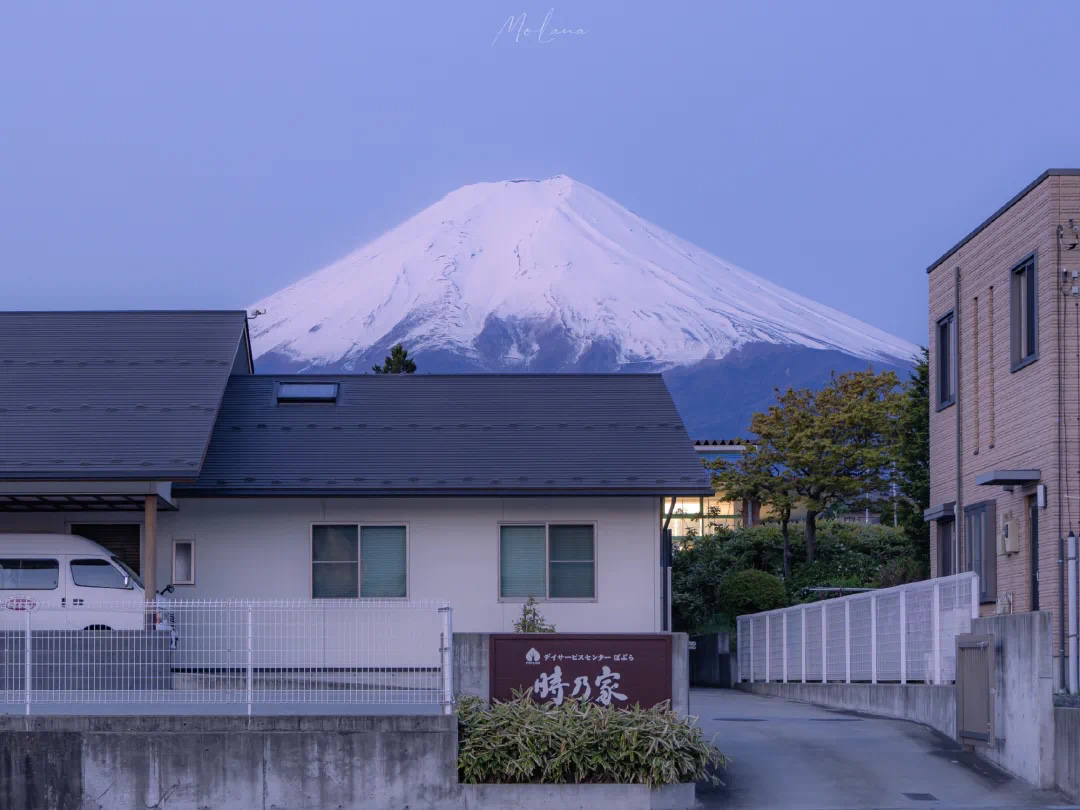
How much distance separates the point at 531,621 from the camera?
68.1 feet

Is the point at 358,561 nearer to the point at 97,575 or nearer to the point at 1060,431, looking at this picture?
the point at 97,575

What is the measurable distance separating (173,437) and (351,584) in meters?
3.29

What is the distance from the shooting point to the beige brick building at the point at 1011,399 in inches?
762

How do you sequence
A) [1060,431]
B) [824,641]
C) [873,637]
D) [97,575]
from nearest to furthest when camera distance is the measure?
[1060,431] → [873,637] → [97,575] → [824,641]

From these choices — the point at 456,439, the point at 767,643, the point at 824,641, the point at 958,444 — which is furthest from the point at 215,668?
the point at 767,643

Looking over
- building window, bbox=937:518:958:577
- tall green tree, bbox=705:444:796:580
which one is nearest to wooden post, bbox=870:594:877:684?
building window, bbox=937:518:958:577

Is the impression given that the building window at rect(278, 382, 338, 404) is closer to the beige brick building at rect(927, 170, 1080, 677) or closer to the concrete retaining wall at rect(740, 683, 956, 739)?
the concrete retaining wall at rect(740, 683, 956, 739)

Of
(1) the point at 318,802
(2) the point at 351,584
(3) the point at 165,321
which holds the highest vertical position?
(3) the point at 165,321

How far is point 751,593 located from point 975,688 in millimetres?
18100

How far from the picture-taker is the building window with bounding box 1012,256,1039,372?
20.5m

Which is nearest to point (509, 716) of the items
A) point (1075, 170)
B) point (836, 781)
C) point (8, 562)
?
point (836, 781)

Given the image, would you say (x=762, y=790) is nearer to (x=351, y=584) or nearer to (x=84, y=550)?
(x=351, y=584)

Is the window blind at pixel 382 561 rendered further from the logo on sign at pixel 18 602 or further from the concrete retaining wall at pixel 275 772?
the concrete retaining wall at pixel 275 772

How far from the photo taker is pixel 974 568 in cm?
2309
